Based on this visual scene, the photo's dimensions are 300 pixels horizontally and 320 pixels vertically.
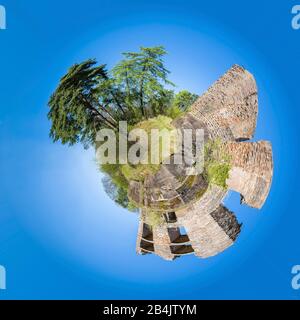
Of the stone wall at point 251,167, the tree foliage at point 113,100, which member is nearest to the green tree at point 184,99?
the tree foliage at point 113,100

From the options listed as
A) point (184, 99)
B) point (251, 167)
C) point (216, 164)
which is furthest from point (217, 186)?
point (184, 99)

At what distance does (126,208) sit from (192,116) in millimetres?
3949

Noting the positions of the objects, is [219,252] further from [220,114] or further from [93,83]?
[93,83]

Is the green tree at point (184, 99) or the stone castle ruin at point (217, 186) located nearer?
the stone castle ruin at point (217, 186)

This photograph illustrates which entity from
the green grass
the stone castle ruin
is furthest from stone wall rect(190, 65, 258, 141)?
the green grass

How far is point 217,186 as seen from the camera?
17156 millimetres

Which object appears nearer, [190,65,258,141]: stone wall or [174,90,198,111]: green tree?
[190,65,258,141]: stone wall

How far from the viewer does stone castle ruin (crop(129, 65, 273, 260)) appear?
55.3 ft

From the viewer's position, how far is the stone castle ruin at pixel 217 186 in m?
16.8

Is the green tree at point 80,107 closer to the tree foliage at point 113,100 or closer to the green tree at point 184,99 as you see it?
the tree foliage at point 113,100

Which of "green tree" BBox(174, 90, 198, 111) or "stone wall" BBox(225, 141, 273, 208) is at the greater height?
"green tree" BBox(174, 90, 198, 111)

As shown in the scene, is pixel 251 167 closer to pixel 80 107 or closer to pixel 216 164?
pixel 216 164

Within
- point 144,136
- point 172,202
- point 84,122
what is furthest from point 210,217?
point 84,122

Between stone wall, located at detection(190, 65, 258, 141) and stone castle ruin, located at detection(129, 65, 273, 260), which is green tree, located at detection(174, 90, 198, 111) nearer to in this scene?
stone castle ruin, located at detection(129, 65, 273, 260)
